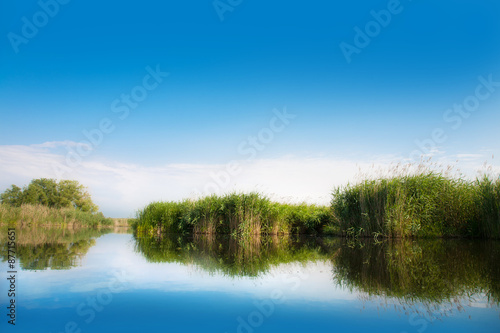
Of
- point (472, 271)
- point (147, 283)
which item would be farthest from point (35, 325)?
point (472, 271)

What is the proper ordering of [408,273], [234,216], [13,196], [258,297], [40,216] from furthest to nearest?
1. [13,196]
2. [40,216]
3. [234,216]
4. [408,273]
5. [258,297]

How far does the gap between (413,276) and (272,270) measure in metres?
2.18

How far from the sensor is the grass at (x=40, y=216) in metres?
21.9

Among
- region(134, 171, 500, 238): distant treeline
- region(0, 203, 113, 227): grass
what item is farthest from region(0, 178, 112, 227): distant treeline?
region(134, 171, 500, 238): distant treeline

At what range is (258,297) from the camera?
3719mm

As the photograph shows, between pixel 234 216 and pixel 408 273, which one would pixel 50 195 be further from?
pixel 408 273

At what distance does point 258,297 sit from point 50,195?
50.5 meters

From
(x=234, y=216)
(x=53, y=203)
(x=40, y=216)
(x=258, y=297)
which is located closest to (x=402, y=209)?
(x=234, y=216)

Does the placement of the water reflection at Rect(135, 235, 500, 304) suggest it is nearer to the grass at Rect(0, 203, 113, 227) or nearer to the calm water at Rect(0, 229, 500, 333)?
the calm water at Rect(0, 229, 500, 333)

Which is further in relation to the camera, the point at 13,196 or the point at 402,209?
the point at 13,196

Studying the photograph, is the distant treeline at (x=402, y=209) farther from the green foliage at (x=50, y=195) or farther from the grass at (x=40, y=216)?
the green foliage at (x=50, y=195)

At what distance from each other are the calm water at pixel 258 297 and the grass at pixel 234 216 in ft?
29.7

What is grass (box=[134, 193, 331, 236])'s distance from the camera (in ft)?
49.8

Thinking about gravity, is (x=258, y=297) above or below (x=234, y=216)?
below
